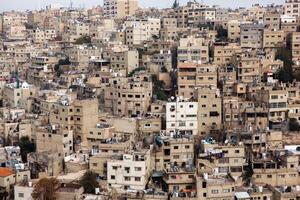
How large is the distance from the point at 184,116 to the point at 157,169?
2677 mm

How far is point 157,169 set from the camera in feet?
57.5

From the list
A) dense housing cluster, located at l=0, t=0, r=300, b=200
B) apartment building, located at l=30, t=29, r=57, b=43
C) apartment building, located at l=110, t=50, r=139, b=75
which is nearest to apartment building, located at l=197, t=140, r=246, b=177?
dense housing cluster, located at l=0, t=0, r=300, b=200

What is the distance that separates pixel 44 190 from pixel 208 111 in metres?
6.34

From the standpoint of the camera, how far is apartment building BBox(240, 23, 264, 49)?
27188mm

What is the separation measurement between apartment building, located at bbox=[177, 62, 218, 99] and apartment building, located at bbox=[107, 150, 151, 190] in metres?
6.21

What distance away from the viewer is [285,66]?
79.8ft

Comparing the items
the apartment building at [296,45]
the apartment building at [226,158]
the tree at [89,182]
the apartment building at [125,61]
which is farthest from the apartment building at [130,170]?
the apartment building at [296,45]

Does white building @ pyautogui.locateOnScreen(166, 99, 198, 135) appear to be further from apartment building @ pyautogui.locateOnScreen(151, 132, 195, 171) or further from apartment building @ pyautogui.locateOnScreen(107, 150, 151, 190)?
apartment building @ pyautogui.locateOnScreen(107, 150, 151, 190)

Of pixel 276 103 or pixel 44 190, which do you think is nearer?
pixel 44 190

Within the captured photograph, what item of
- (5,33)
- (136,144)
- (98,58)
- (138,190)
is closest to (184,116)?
(136,144)

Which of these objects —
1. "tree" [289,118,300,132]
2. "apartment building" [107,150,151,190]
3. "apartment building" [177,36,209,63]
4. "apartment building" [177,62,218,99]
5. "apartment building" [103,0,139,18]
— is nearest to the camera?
"apartment building" [107,150,151,190]

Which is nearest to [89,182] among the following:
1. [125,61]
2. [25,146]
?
[25,146]

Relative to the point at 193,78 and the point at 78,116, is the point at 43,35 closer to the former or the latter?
the point at 193,78

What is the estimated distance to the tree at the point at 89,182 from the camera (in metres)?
16.0
